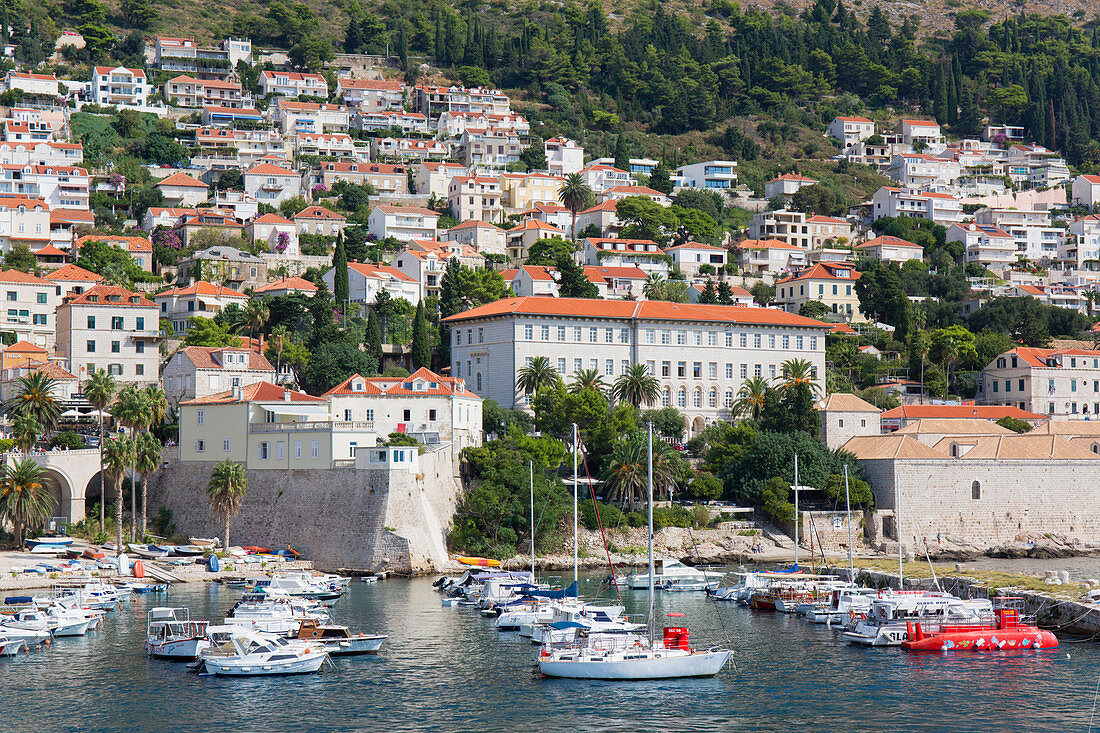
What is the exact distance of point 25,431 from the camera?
204ft

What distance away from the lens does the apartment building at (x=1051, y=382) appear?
96.4 metres

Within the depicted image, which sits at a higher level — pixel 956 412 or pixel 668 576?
pixel 956 412

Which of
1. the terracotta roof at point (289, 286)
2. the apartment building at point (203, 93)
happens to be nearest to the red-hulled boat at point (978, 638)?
the terracotta roof at point (289, 286)

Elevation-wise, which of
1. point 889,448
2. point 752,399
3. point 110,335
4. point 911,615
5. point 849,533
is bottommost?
point 911,615

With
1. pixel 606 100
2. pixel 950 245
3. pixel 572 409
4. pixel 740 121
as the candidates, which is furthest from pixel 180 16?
pixel 572 409

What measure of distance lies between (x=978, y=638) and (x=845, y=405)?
3588cm

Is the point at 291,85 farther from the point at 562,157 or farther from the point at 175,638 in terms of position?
the point at 175,638

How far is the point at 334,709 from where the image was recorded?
35.8 meters

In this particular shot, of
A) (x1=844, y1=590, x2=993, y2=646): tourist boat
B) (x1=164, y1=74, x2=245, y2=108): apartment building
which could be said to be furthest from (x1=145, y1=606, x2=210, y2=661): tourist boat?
(x1=164, y1=74, x2=245, y2=108): apartment building

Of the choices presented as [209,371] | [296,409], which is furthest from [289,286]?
[296,409]

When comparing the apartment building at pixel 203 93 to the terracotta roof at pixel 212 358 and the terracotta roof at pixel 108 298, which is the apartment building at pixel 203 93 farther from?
the terracotta roof at pixel 212 358

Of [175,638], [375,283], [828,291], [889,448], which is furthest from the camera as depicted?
[828,291]

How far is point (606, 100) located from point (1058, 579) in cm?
13322

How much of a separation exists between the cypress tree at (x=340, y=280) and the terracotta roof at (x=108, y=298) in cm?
1397
